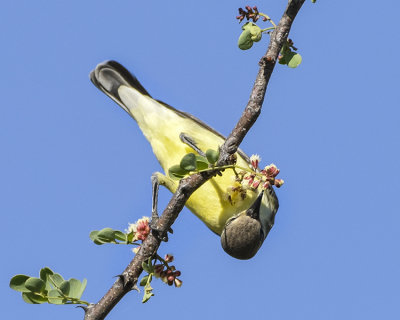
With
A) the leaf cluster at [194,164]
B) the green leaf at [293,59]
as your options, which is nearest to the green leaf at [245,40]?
the green leaf at [293,59]

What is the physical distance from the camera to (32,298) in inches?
146

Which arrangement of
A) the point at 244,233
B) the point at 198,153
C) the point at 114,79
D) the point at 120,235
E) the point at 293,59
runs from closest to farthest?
the point at 120,235 < the point at 293,59 < the point at 244,233 < the point at 198,153 < the point at 114,79

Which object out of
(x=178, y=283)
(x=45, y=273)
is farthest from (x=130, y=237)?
(x=45, y=273)

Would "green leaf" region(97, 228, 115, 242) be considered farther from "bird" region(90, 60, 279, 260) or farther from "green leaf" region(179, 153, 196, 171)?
"bird" region(90, 60, 279, 260)

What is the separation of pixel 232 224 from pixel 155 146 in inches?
59.5

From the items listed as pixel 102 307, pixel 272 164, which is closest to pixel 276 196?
pixel 272 164

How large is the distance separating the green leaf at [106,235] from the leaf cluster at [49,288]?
40 cm

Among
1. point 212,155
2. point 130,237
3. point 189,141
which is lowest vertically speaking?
point 130,237

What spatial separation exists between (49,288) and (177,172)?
1071 millimetres

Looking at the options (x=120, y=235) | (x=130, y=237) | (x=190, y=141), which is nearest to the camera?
(x=120, y=235)

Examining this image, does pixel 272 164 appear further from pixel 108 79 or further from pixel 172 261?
pixel 108 79

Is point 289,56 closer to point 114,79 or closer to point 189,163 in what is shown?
point 189,163

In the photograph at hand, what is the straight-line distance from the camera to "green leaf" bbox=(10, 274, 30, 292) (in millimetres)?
3607

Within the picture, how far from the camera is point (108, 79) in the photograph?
26.3ft
